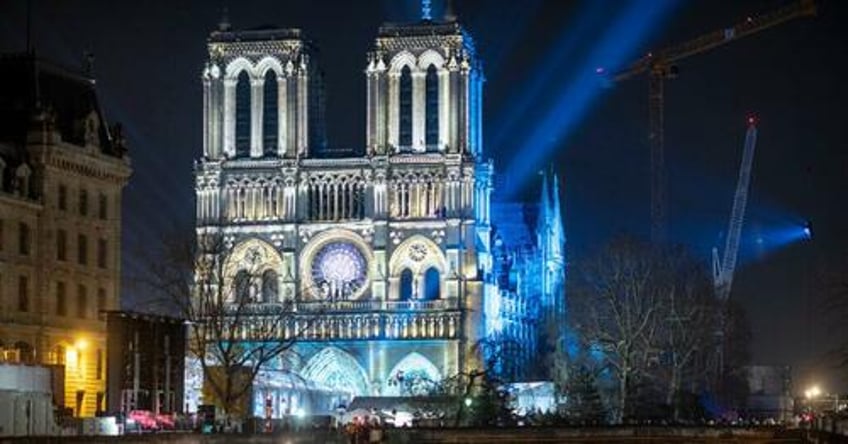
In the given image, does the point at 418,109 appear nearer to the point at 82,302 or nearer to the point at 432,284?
the point at 432,284

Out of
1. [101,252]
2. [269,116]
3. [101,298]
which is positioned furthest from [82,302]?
[269,116]

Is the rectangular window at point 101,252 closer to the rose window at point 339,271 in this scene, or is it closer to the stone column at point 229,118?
the rose window at point 339,271

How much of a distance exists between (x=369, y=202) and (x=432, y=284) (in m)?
8.96

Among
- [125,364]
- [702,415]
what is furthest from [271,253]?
[125,364]

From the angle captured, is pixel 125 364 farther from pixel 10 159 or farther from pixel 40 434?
pixel 40 434

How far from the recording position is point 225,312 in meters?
165

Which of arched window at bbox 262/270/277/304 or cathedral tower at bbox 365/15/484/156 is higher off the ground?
cathedral tower at bbox 365/15/484/156

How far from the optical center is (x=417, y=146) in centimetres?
19250

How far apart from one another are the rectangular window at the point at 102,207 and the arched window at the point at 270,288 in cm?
5954

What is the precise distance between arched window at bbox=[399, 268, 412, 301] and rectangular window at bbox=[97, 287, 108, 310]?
6055 centimetres

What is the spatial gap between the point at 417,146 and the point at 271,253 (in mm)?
15938

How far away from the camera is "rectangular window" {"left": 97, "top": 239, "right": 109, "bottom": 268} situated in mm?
134500

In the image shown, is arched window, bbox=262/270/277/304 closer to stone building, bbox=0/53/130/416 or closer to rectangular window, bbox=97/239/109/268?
stone building, bbox=0/53/130/416

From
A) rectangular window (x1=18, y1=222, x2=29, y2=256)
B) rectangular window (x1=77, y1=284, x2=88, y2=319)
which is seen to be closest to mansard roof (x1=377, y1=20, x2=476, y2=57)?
rectangular window (x1=77, y1=284, x2=88, y2=319)
